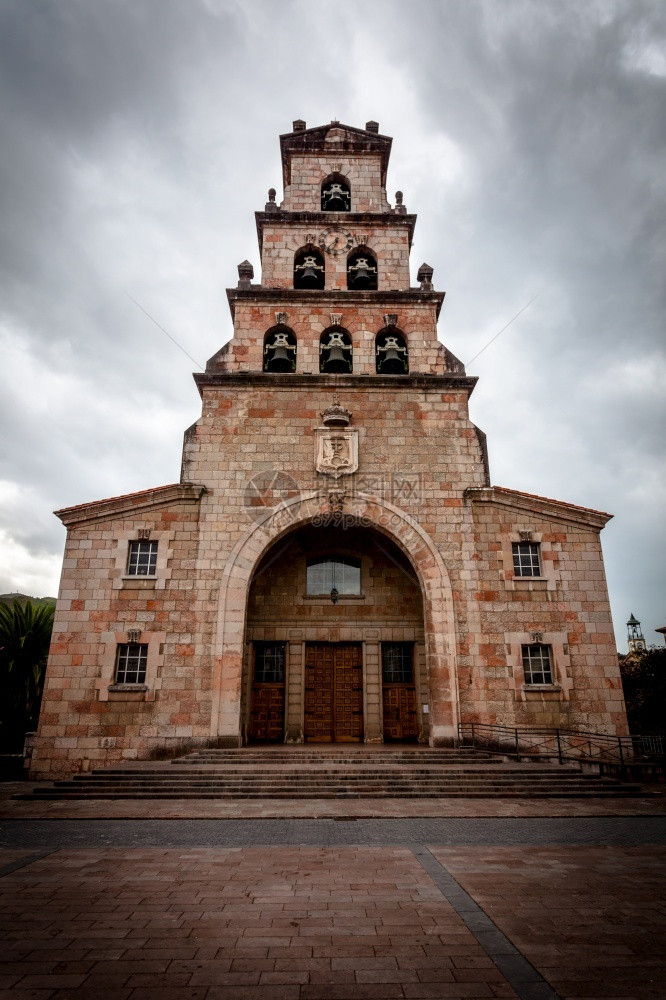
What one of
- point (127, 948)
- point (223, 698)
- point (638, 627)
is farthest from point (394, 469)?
point (638, 627)

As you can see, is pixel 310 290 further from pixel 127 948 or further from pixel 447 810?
pixel 127 948

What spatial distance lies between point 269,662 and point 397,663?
3.88m

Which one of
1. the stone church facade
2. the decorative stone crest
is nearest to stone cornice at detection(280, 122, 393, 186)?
the stone church facade

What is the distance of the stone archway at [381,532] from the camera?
14211 mm

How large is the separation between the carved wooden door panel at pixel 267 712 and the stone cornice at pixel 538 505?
8.07 m

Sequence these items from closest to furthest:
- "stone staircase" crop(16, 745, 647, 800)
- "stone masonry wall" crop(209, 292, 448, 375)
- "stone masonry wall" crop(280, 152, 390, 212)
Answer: "stone staircase" crop(16, 745, 647, 800) < "stone masonry wall" crop(209, 292, 448, 375) < "stone masonry wall" crop(280, 152, 390, 212)

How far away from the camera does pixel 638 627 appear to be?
1950 inches

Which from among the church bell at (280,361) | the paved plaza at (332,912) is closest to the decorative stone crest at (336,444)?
the church bell at (280,361)

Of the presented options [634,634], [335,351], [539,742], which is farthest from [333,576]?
[634,634]

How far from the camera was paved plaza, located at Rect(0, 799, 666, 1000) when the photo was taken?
156 inches

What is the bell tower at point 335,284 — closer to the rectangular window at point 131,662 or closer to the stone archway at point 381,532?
the stone archway at point 381,532

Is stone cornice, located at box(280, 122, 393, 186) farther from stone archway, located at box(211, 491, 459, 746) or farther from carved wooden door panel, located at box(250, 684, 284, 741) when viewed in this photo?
carved wooden door panel, located at box(250, 684, 284, 741)

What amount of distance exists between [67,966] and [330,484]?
1253 cm

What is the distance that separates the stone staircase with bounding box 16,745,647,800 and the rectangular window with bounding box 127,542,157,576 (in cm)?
473
